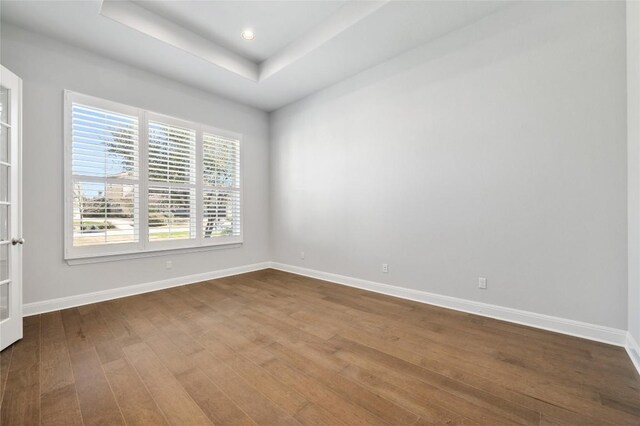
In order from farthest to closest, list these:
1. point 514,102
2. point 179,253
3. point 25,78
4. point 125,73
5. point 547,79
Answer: point 179,253
point 125,73
point 25,78
point 514,102
point 547,79

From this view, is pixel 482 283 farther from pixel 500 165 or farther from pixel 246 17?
pixel 246 17

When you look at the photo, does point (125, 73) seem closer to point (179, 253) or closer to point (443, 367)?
point (179, 253)

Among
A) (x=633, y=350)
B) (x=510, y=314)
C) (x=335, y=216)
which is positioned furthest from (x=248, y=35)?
(x=633, y=350)

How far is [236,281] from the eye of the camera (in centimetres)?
433

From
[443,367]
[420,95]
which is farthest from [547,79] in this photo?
[443,367]

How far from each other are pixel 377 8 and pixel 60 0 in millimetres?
3085

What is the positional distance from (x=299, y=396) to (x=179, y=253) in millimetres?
3294

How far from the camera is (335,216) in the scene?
430 cm

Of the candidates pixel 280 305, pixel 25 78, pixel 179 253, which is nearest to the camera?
pixel 25 78

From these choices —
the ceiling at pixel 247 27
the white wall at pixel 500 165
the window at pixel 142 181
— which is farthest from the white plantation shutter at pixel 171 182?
the white wall at pixel 500 165

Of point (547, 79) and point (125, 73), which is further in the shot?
point (125, 73)

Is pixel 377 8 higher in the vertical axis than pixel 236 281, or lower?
higher

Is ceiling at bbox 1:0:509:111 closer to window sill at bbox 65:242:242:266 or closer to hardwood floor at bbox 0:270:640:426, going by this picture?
window sill at bbox 65:242:242:266

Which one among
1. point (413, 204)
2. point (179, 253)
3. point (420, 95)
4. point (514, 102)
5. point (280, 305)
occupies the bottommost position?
point (280, 305)
